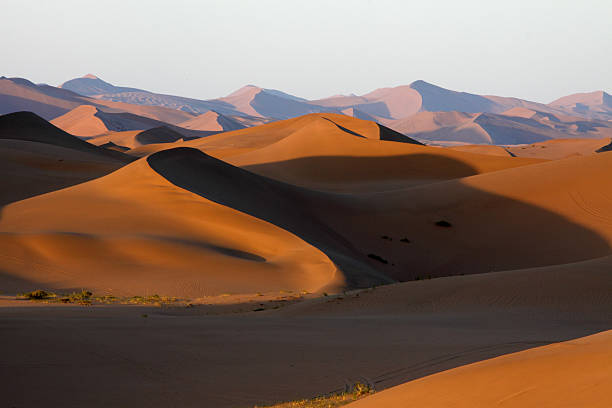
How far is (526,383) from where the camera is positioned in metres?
4.45

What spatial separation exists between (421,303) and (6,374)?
27.4 feet

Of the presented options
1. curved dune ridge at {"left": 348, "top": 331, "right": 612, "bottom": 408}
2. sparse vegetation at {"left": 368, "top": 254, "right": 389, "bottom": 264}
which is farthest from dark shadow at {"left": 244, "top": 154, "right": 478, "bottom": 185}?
curved dune ridge at {"left": 348, "top": 331, "right": 612, "bottom": 408}

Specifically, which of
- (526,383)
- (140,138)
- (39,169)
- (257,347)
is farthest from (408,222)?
(140,138)

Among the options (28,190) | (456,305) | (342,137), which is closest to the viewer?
(456,305)

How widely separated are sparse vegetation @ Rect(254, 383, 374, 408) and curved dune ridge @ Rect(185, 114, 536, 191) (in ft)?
116

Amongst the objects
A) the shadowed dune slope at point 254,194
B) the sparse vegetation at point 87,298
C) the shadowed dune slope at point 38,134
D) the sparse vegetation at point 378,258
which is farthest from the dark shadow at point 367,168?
the sparse vegetation at point 87,298

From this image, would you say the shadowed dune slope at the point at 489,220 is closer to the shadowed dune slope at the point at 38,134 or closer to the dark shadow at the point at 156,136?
the shadowed dune slope at the point at 38,134

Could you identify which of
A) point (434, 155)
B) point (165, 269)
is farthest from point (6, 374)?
point (434, 155)

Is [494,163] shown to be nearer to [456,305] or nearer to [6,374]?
[456,305]

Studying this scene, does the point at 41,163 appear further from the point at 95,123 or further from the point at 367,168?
the point at 95,123

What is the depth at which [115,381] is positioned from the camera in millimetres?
6934

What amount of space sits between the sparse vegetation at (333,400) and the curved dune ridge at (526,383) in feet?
2.85

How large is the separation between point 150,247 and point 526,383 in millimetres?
14839

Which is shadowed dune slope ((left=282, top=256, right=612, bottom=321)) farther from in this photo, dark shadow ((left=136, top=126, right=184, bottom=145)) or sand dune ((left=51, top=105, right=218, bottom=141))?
sand dune ((left=51, top=105, right=218, bottom=141))
